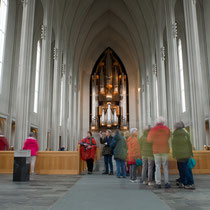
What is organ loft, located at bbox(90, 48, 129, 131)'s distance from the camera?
85.6ft

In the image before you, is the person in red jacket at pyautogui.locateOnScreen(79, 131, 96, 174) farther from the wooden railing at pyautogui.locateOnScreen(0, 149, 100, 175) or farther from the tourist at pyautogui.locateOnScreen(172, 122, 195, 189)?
the tourist at pyautogui.locateOnScreen(172, 122, 195, 189)

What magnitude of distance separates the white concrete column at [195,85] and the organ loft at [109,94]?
15.5m

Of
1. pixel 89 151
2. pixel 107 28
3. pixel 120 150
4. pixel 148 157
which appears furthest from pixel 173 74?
pixel 107 28

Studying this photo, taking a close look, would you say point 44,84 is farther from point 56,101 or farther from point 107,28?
point 107,28

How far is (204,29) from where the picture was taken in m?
14.2

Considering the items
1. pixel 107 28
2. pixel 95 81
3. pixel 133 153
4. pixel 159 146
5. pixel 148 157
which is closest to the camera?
pixel 159 146

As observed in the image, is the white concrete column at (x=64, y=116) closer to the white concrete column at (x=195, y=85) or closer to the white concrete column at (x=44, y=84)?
the white concrete column at (x=44, y=84)

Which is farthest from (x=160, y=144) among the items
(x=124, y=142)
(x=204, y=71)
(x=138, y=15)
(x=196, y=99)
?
(x=138, y=15)

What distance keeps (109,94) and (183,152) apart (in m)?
22.5

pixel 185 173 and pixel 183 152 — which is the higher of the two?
pixel 183 152

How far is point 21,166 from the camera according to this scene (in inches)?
224

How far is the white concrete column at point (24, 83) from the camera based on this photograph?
10219 mm

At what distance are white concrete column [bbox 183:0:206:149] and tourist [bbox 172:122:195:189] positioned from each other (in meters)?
5.89

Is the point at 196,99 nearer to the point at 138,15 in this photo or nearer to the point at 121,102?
the point at 138,15
